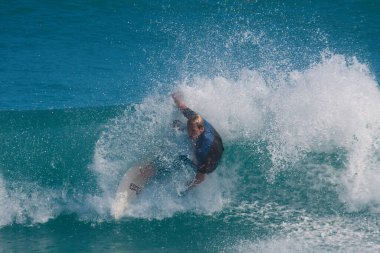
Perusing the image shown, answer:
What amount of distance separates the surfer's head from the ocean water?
737 mm

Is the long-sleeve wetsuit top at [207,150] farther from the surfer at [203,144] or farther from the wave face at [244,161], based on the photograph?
the wave face at [244,161]

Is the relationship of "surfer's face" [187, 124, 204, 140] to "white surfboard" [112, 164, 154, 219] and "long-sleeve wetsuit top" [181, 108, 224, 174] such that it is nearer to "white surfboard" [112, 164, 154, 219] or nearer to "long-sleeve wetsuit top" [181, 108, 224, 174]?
"long-sleeve wetsuit top" [181, 108, 224, 174]

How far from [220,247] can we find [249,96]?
137 inches

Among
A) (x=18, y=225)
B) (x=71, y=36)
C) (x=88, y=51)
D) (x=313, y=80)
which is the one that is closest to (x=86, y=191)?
(x=18, y=225)

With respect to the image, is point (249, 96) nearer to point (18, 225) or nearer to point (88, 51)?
point (18, 225)

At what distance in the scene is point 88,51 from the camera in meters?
14.2

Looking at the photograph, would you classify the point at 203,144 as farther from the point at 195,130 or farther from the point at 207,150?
the point at 195,130

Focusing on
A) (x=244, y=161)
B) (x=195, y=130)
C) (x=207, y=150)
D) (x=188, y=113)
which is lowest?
(x=244, y=161)

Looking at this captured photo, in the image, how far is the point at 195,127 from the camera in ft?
21.3

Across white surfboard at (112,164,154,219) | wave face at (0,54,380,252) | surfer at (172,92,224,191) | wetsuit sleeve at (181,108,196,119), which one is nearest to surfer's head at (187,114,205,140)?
surfer at (172,92,224,191)

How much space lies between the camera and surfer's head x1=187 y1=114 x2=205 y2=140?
21.3ft

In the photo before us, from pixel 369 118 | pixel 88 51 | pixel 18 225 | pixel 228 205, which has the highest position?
pixel 88 51

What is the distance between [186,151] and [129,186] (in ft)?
3.08

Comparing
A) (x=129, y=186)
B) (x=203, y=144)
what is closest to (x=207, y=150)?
(x=203, y=144)
